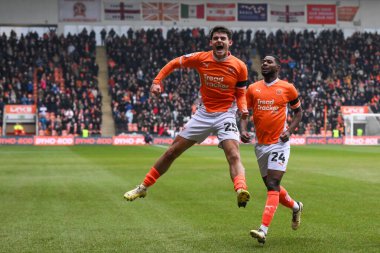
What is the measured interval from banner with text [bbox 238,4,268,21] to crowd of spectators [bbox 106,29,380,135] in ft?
5.17

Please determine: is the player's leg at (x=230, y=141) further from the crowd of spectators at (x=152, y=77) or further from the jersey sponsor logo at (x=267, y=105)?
the crowd of spectators at (x=152, y=77)

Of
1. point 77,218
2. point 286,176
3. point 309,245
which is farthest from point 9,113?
point 309,245

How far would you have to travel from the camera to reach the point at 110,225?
11.5 m

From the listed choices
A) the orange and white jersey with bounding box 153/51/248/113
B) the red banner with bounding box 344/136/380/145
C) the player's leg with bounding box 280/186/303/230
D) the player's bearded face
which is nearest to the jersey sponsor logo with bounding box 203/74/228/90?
the orange and white jersey with bounding box 153/51/248/113

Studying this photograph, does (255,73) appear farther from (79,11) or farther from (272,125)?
(272,125)

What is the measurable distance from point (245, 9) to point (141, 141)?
1922cm

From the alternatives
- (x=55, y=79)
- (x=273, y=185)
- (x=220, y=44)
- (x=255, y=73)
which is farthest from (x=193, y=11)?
(x=273, y=185)

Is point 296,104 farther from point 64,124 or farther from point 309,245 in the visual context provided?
point 64,124

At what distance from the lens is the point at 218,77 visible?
1029 cm

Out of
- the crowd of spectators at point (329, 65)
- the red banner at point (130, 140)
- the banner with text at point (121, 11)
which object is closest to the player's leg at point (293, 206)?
the red banner at point (130, 140)

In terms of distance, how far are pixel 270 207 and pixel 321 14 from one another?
56.9 meters

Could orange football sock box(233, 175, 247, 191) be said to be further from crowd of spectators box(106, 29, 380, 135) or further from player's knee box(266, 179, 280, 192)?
crowd of spectators box(106, 29, 380, 135)

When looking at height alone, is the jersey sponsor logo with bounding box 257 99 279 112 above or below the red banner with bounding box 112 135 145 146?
above

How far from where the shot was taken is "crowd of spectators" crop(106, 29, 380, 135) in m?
51.6
